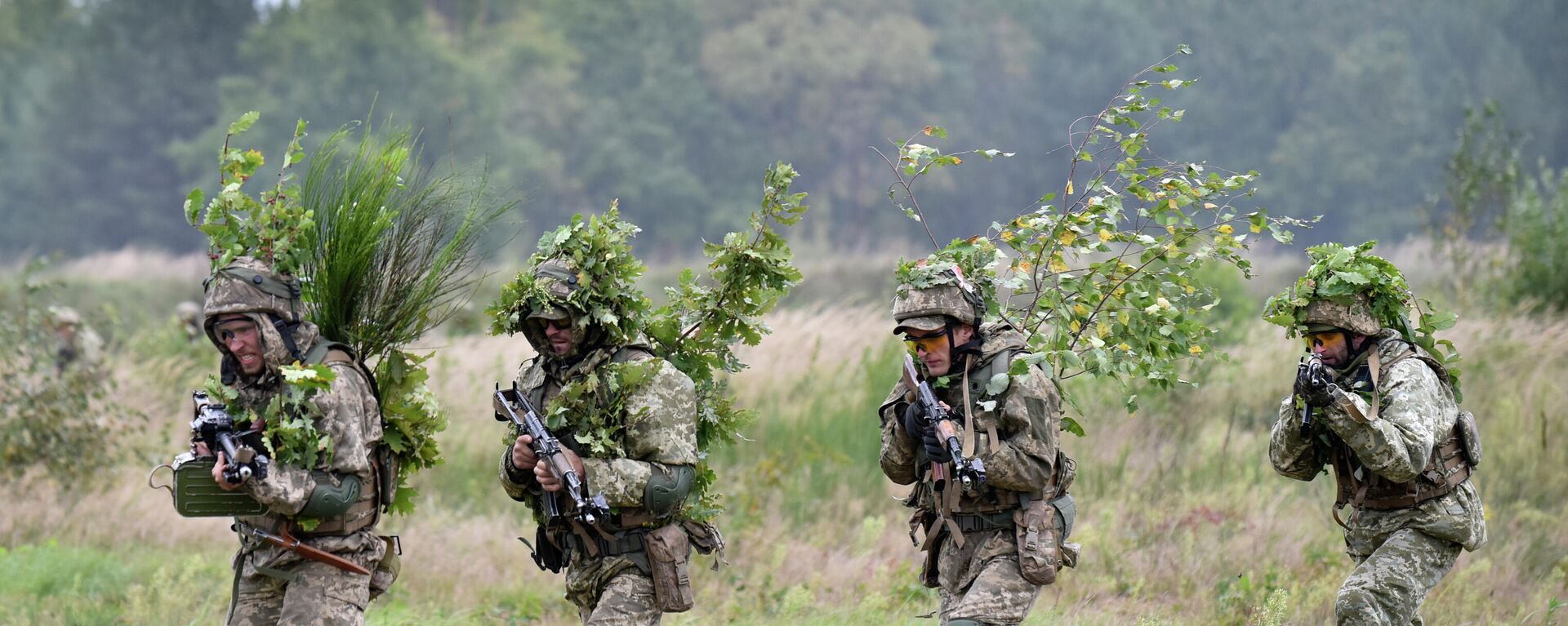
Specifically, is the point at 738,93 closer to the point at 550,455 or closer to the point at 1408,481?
the point at 1408,481

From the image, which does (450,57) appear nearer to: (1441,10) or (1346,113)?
(1346,113)

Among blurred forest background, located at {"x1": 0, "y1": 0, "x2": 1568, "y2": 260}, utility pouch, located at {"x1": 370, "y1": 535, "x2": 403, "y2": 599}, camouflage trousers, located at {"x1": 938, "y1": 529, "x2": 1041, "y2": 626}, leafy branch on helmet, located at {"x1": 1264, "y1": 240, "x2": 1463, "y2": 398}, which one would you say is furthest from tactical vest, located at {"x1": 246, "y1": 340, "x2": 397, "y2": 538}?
blurred forest background, located at {"x1": 0, "y1": 0, "x2": 1568, "y2": 260}

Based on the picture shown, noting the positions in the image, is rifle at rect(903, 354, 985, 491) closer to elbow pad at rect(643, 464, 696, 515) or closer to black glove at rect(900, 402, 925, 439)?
black glove at rect(900, 402, 925, 439)

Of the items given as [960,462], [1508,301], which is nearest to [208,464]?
[960,462]

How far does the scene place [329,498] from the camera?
5773mm

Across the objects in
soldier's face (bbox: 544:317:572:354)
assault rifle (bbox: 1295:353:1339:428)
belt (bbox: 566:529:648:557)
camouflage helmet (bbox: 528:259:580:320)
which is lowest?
belt (bbox: 566:529:648:557)

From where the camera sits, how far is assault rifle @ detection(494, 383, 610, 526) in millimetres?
5816

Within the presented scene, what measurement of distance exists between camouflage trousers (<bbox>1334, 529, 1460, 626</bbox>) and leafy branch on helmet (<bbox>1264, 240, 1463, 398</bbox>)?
2.31 ft

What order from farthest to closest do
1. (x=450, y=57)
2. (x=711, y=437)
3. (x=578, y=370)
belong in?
(x=450, y=57), (x=711, y=437), (x=578, y=370)

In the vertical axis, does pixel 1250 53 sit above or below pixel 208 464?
above

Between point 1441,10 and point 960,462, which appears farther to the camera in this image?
point 1441,10

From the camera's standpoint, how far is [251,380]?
603 cm

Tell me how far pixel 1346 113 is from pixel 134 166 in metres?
34.5

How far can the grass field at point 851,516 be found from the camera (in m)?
9.09
